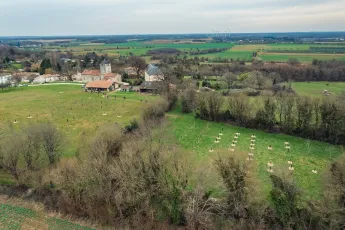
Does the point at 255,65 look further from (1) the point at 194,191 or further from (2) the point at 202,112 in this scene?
(1) the point at 194,191

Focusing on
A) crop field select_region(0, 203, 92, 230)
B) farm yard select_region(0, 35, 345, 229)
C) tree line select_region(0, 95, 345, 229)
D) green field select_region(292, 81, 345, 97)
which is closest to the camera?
tree line select_region(0, 95, 345, 229)

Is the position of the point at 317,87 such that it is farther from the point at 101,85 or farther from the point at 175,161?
the point at 175,161

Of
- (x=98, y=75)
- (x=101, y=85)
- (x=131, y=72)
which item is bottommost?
(x=101, y=85)

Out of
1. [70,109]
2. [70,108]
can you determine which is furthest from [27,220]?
[70,108]

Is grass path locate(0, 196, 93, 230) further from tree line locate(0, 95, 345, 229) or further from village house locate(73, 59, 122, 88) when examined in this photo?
village house locate(73, 59, 122, 88)

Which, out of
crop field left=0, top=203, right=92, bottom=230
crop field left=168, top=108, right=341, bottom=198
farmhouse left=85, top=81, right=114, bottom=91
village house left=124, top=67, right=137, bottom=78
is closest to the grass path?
crop field left=0, top=203, right=92, bottom=230

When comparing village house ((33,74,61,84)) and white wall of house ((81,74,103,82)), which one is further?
village house ((33,74,61,84))
